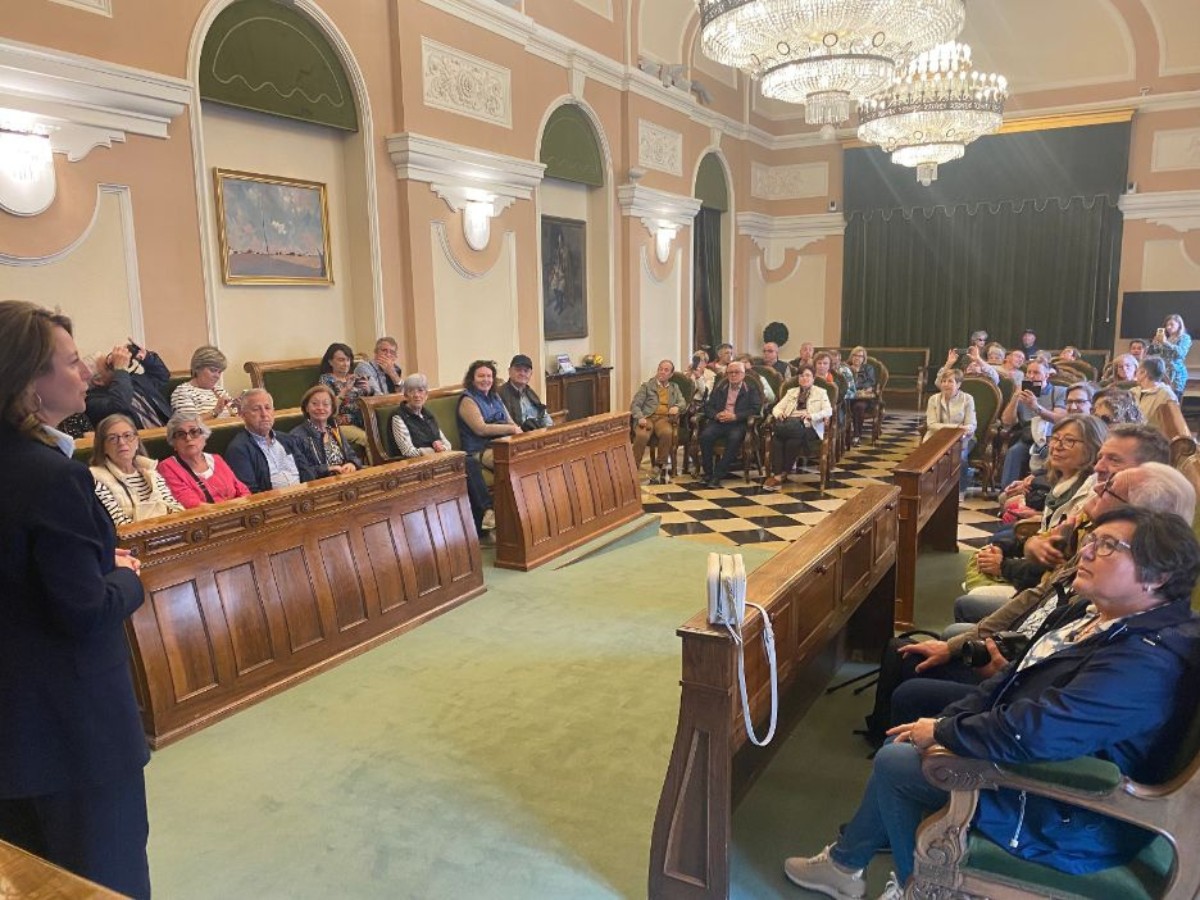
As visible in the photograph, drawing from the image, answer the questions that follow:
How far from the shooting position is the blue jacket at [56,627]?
1.51m

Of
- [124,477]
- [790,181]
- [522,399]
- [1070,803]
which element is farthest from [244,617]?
[790,181]

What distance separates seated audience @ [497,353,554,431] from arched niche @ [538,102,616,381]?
2.97 metres

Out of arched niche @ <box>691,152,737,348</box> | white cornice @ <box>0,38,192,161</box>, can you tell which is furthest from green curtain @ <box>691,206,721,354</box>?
white cornice @ <box>0,38,192,161</box>

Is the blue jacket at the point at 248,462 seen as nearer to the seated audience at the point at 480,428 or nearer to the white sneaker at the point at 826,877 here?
Result: the seated audience at the point at 480,428

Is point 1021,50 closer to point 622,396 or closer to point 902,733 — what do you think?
point 622,396

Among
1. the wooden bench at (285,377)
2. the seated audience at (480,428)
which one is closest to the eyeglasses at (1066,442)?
the seated audience at (480,428)

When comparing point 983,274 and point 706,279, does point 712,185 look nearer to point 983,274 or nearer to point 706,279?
point 706,279

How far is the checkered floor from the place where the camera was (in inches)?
247

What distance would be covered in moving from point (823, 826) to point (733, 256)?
462 inches

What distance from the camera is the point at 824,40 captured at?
198 inches

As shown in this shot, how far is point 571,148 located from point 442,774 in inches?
316

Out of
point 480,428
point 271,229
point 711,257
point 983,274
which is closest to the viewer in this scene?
point 480,428

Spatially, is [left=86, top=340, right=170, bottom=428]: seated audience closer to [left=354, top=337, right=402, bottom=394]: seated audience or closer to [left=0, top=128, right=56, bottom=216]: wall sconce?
[left=0, top=128, right=56, bottom=216]: wall sconce

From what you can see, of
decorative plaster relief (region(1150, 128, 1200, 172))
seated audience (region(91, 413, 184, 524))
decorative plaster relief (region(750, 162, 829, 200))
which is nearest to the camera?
seated audience (region(91, 413, 184, 524))
